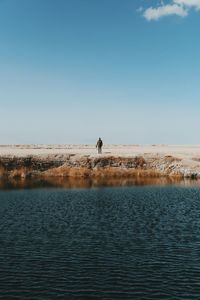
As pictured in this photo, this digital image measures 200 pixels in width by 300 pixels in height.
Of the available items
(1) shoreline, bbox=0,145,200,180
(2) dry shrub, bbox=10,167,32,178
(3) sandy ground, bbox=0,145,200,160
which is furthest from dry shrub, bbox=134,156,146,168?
(2) dry shrub, bbox=10,167,32,178

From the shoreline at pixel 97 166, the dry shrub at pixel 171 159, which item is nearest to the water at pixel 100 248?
the shoreline at pixel 97 166

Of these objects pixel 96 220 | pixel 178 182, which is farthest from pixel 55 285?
pixel 178 182

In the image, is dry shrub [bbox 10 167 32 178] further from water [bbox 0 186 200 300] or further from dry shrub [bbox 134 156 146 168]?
water [bbox 0 186 200 300]

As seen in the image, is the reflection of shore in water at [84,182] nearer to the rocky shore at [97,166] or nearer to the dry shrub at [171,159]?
the rocky shore at [97,166]

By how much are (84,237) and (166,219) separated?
1101cm

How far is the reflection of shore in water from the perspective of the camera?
229 feet

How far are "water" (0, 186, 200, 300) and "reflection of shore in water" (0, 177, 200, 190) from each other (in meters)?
14.2

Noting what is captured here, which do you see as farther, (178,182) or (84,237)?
(178,182)

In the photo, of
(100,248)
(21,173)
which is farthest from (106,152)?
(100,248)

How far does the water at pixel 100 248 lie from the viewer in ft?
79.5

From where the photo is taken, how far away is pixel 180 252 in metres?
31.0

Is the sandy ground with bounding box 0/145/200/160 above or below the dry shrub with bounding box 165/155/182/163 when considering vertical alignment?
above

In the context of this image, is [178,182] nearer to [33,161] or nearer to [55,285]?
[33,161]

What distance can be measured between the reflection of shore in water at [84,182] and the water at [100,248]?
14.2 metres
